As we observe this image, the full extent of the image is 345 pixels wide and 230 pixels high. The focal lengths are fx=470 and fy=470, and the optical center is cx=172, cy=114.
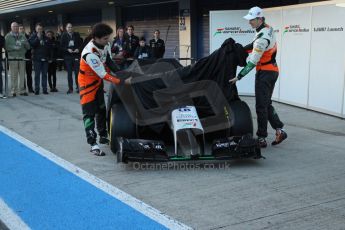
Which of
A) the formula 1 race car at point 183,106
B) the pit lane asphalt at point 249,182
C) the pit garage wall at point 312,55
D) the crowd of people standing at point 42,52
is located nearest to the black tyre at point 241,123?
the formula 1 race car at point 183,106

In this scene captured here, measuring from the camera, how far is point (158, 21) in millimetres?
19078

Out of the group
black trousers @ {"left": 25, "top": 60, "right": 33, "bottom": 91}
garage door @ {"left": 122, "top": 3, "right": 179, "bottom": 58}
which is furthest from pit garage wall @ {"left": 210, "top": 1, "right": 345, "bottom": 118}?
garage door @ {"left": 122, "top": 3, "right": 179, "bottom": 58}

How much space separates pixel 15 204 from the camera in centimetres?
456

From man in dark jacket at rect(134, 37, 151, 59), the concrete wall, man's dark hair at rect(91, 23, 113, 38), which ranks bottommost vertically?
man in dark jacket at rect(134, 37, 151, 59)

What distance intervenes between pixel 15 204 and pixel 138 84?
2.46 metres

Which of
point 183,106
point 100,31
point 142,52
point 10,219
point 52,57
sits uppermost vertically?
point 100,31

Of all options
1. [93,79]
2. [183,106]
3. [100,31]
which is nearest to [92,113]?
[93,79]

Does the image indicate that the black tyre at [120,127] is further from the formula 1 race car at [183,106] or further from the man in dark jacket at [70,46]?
the man in dark jacket at [70,46]

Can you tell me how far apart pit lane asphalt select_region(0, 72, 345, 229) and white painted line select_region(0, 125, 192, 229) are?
77 mm

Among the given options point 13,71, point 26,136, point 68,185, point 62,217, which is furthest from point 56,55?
point 62,217

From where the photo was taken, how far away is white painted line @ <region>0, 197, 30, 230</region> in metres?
4.03

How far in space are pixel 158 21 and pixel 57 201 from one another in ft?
49.9

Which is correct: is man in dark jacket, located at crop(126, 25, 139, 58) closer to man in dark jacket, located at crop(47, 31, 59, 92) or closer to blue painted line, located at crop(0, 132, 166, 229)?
man in dark jacket, located at crop(47, 31, 59, 92)

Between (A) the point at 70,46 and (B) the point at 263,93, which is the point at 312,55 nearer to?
(B) the point at 263,93
